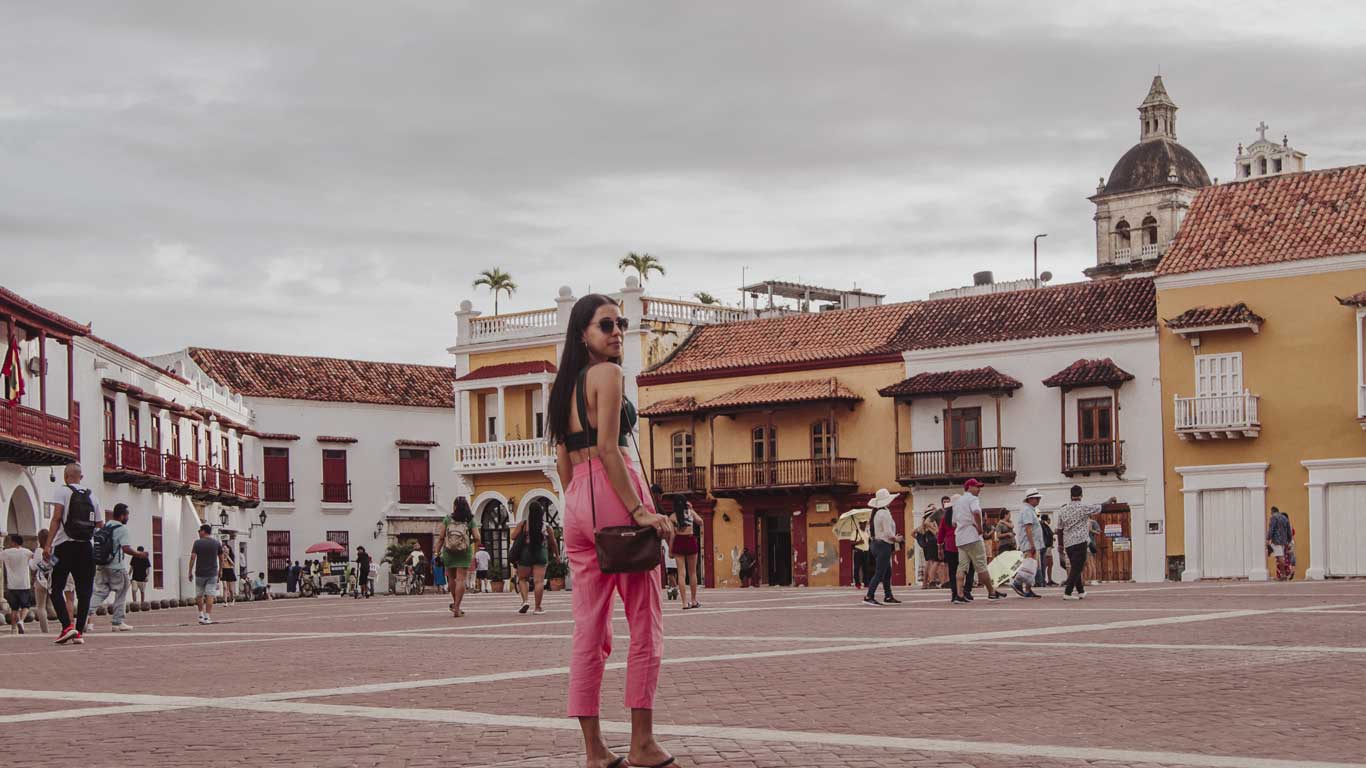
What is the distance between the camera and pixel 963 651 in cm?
1285

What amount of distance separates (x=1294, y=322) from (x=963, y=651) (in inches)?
1188

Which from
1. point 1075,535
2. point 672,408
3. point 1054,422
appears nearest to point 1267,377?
point 1054,422

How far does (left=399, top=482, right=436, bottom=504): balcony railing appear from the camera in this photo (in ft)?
216

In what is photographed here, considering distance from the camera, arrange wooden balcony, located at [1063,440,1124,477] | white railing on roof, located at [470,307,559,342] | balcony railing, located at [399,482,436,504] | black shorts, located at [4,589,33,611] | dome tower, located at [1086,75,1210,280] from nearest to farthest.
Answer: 1. black shorts, located at [4,589,33,611]
2. wooden balcony, located at [1063,440,1124,477]
3. white railing on roof, located at [470,307,559,342]
4. balcony railing, located at [399,482,436,504]
5. dome tower, located at [1086,75,1210,280]

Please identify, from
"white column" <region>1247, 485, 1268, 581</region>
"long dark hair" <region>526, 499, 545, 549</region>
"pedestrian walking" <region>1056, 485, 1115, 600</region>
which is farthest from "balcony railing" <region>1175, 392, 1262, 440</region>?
"long dark hair" <region>526, 499, 545, 549</region>

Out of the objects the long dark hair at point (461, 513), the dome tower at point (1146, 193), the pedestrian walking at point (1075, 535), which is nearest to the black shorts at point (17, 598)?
the long dark hair at point (461, 513)

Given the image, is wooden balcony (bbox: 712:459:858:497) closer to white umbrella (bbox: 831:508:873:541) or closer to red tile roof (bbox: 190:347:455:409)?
red tile roof (bbox: 190:347:455:409)

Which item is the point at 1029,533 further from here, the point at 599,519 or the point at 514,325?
the point at 514,325

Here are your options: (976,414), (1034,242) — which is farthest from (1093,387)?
(1034,242)

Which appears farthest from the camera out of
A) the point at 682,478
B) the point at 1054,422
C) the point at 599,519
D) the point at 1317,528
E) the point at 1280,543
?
the point at 682,478

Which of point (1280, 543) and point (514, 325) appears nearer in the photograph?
point (1280, 543)

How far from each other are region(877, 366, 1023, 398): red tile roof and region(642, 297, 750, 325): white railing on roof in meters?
9.41

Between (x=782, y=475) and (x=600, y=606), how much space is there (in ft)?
136

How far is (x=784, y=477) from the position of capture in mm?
48500
